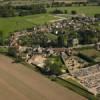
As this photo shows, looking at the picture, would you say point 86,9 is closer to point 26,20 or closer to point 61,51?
point 26,20

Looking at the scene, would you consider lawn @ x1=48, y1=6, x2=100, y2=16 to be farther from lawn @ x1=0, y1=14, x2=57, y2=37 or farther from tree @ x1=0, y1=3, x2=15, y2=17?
tree @ x1=0, y1=3, x2=15, y2=17

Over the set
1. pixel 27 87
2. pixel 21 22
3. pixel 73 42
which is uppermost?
pixel 21 22

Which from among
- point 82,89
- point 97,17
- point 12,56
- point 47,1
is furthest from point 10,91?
point 47,1

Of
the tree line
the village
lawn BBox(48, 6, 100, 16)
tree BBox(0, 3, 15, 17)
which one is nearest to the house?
the village

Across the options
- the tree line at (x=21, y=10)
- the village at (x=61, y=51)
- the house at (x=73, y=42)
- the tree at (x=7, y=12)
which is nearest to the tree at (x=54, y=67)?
the village at (x=61, y=51)

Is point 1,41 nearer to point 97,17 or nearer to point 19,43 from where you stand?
point 19,43

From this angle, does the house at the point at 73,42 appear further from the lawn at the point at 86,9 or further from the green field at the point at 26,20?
the lawn at the point at 86,9

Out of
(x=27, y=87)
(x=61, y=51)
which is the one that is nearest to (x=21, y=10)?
(x=61, y=51)
